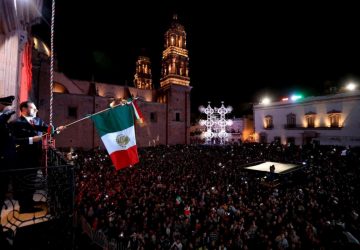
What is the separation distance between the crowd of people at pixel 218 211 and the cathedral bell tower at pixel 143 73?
3975 centimetres

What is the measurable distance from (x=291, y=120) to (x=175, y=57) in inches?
912

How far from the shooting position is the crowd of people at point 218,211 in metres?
6.90

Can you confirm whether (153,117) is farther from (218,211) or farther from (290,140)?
(218,211)

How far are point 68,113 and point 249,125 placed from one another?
35.5 m

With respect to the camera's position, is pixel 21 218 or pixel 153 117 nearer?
pixel 21 218

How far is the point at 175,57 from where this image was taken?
3925 centimetres

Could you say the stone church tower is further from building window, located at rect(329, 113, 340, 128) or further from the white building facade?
building window, located at rect(329, 113, 340, 128)

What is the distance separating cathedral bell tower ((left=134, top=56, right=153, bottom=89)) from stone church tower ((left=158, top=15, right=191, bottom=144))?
11643 mm

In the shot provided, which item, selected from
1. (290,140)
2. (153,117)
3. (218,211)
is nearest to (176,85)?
(153,117)

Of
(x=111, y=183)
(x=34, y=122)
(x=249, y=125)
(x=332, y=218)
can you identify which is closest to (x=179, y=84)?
(x=249, y=125)

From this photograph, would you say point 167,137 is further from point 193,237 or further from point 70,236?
point 70,236

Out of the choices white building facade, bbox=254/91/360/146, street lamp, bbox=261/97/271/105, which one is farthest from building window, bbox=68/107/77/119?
street lamp, bbox=261/97/271/105

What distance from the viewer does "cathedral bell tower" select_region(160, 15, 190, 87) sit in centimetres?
3912

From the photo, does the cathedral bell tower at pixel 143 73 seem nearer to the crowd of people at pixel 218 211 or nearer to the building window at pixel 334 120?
the building window at pixel 334 120
